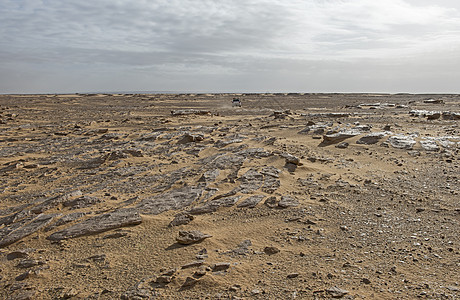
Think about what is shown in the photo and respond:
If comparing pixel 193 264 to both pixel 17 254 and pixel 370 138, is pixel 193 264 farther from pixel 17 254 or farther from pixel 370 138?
pixel 370 138

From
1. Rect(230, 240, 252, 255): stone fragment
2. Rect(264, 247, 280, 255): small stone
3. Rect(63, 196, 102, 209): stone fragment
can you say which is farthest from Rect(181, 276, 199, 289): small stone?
Rect(63, 196, 102, 209): stone fragment

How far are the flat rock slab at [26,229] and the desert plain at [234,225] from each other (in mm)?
23

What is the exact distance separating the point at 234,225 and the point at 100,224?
7.46 feet

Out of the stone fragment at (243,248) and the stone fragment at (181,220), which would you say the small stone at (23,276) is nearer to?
the stone fragment at (181,220)

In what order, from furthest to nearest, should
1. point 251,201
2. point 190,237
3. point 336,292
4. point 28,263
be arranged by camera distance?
1. point 251,201
2. point 190,237
3. point 28,263
4. point 336,292

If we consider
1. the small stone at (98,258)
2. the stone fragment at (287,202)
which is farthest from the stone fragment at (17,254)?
the stone fragment at (287,202)

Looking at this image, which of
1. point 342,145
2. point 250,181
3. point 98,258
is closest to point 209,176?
point 250,181

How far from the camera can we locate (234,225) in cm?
521

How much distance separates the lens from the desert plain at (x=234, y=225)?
12.1 ft

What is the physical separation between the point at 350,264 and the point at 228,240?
1.75m

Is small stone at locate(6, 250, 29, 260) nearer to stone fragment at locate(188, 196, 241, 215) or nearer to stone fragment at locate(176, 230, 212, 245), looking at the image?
stone fragment at locate(176, 230, 212, 245)

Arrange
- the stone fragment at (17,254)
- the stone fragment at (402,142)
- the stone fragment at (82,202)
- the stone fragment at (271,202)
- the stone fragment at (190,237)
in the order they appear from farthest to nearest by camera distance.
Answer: the stone fragment at (402,142) → the stone fragment at (82,202) → the stone fragment at (271,202) → the stone fragment at (190,237) → the stone fragment at (17,254)

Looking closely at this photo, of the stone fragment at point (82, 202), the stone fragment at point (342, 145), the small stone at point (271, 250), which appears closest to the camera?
the small stone at point (271, 250)

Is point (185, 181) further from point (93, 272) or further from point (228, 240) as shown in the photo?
point (93, 272)
